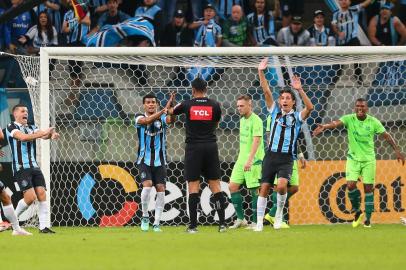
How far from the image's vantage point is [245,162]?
15.6 meters

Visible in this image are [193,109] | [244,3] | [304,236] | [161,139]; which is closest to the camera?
[304,236]

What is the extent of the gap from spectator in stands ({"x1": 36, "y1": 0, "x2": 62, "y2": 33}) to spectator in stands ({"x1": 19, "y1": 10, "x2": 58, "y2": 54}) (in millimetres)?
196

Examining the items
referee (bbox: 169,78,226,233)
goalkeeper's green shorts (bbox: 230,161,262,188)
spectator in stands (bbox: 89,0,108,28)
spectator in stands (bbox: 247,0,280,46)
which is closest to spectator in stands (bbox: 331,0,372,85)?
spectator in stands (bbox: 247,0,280,46)

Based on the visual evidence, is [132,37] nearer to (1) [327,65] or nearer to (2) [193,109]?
(1) [327,65]

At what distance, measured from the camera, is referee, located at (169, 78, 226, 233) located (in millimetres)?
13492

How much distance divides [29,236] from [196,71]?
4.94m

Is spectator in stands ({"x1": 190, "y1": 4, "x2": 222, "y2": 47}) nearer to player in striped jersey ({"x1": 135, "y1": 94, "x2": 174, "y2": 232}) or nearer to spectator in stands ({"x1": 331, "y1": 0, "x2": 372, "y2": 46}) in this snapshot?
spectator in stands ({"x1": 331, "y1": 0, "x2": 372, "y2": 46})

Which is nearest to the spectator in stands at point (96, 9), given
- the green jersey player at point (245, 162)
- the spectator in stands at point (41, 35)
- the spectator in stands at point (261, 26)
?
the spectator in stands at point (41, 35)

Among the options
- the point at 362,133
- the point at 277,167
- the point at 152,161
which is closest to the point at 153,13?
the point at 152,161

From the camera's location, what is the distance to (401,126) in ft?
54.8

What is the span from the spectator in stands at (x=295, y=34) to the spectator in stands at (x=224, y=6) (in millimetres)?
998

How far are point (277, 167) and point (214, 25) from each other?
4649mm

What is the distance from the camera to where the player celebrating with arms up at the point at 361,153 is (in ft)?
51.0

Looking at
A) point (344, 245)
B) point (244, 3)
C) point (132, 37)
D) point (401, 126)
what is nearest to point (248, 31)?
point (244, 3)
